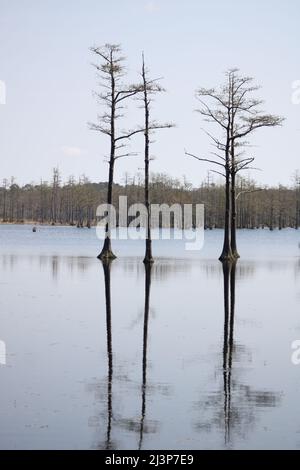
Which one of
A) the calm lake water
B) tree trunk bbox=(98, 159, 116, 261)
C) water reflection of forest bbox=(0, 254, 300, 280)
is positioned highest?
tree trunk bbox=(98, 159, 116, 261)

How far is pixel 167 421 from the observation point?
24.3 ft

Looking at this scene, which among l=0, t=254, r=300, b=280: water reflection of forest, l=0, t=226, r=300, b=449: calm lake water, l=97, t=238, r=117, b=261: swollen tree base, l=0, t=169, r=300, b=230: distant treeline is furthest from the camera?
l=0, t=169, r=300, b=230: distant treeline

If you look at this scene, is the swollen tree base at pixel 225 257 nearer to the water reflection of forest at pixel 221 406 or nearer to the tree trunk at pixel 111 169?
the tree trunk at pixel 111 169

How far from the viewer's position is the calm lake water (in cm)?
702

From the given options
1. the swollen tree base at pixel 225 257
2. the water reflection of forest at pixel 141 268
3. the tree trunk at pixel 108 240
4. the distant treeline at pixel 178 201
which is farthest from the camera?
the distant treeline at pixel 178 201

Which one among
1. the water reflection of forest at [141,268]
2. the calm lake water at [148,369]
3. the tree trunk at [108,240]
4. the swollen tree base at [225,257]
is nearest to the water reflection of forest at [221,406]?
the calm lake water at [148,369]

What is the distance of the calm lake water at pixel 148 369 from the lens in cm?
702

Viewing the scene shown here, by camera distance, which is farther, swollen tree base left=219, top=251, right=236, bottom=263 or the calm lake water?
swollen tree base left=219, top=251, right=236, bottom=263

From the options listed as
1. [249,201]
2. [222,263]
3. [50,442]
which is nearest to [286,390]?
[50,442]

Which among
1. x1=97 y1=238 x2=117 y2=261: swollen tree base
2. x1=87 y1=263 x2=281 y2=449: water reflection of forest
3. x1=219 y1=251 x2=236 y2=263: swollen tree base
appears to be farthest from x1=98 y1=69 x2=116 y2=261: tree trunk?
x1=87 y1=263 x2=281 y2=449: water reflection of forest

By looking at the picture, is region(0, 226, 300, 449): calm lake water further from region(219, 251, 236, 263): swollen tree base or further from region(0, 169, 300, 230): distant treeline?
region(0, 169, 300, 230): distant treeline

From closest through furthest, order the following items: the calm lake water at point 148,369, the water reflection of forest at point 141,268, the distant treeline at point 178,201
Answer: the calm lake water at point 148,369
the water reflection of forest at point 141,268
the distant treeline at point 178,201
